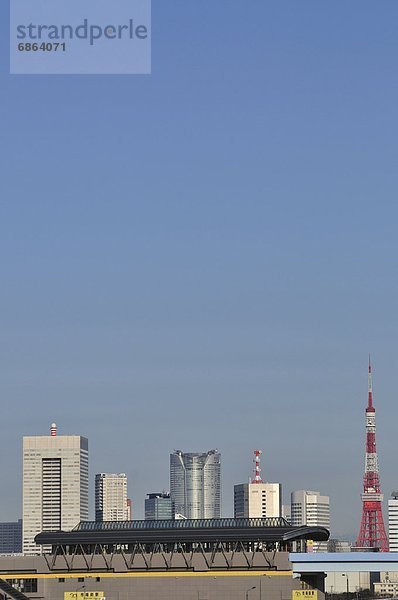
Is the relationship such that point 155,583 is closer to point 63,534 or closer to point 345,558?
point 63,534

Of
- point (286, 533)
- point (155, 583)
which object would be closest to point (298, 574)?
point (286, 533)

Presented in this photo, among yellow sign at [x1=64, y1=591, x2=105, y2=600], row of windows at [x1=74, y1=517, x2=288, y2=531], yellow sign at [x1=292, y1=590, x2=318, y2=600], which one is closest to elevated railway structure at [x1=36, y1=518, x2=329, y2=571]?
row of windows at [x1=74, y1=517, x2=288, y2=531]

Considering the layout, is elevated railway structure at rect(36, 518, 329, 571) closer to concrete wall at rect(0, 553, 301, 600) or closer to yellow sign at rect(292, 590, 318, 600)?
concrete wall at rect(0, 553, 301, 600)

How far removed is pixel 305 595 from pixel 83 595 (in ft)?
73.3

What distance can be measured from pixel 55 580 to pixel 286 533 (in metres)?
24.1

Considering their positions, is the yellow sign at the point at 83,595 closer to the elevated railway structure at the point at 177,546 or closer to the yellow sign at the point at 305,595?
the elevated railway structure at the point at 177,546

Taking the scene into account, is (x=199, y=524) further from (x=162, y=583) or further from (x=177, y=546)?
(x=162, y=583)

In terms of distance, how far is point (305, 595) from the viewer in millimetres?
158125

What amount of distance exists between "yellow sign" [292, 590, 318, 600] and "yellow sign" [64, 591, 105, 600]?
63.2ft

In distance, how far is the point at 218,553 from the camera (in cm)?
16012

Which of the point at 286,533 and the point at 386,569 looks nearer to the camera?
the point at 286,533

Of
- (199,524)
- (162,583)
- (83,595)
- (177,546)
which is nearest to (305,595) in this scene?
(177,546)

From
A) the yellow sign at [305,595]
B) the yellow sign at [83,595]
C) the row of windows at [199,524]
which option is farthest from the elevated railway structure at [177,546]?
the yellow sign at [83,595]

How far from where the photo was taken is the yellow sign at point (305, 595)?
15725 cm
